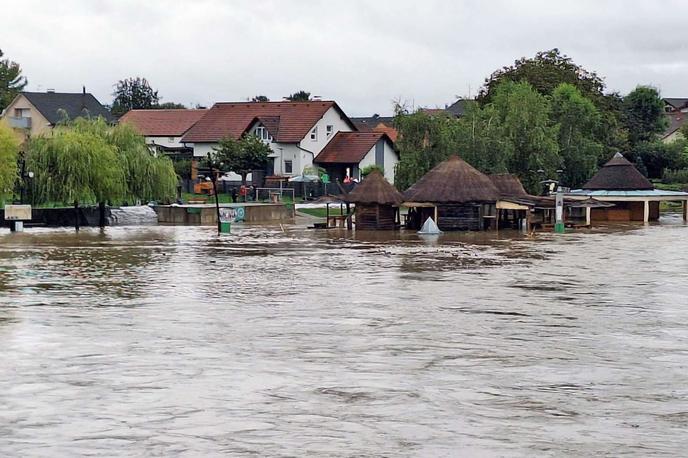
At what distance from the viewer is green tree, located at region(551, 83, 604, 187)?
66.8 metres

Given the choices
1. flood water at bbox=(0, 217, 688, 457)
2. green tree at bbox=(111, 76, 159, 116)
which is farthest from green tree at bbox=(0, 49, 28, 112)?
flood water at bbox=(0, 217, 688, 457)

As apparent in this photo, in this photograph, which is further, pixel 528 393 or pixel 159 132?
pixel 159 132

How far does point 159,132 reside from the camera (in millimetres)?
84062

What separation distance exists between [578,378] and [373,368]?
2799 mm

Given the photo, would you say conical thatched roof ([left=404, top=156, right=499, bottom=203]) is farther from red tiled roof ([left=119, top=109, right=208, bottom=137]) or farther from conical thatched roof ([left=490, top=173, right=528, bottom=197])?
red tiled roof ([left=119, top=109, right=208, bottom=137])

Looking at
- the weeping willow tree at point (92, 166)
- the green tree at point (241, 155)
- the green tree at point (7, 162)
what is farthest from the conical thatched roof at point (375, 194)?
the green tree at point (241, 155)

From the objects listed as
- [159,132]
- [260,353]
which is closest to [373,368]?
[260,353]

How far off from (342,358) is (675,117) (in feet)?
359

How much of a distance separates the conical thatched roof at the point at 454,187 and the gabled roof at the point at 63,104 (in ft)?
120

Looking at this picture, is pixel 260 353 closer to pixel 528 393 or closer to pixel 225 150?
pixel 528 393

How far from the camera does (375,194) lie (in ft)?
164

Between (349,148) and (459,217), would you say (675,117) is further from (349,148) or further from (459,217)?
(459,217)

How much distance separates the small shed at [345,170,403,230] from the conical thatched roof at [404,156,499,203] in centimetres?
83

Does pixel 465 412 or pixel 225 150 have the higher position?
pixel 225 150
